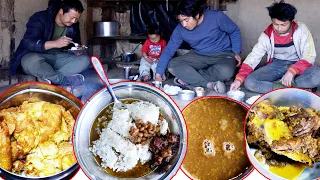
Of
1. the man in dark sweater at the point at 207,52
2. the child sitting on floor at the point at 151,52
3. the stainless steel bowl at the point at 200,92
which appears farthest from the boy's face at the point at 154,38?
the stainless steel bowl at the point at 200,92

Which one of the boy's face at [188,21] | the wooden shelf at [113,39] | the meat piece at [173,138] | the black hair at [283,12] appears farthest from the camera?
the wooden shelf at [113,39]

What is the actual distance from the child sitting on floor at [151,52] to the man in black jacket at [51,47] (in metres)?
1.29

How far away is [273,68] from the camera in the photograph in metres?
3.98

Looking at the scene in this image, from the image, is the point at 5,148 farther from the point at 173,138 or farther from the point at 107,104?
the point at 173,138

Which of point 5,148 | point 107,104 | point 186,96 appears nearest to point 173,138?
point 107,104

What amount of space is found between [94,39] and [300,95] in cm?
511

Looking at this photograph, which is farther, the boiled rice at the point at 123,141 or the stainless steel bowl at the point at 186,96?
the stainless steel bowl at the point at 186,96

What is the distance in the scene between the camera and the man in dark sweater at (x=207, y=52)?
4.38m

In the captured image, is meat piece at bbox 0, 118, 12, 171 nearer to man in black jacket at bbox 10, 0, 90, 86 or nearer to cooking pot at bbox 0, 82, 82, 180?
cooking pot at bbox 0, 82, 82, 180

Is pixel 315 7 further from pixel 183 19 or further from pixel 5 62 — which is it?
pixel 5 62

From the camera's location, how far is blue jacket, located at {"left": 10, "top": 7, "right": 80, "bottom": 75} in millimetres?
3814

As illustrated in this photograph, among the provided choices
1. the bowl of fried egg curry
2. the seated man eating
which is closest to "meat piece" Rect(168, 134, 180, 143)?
the bowl of fried egg curry

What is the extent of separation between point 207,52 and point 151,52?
4.07ft

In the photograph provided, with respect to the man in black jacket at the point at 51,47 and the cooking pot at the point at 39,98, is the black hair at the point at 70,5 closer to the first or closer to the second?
the man in black jacket at the point at 51,47
